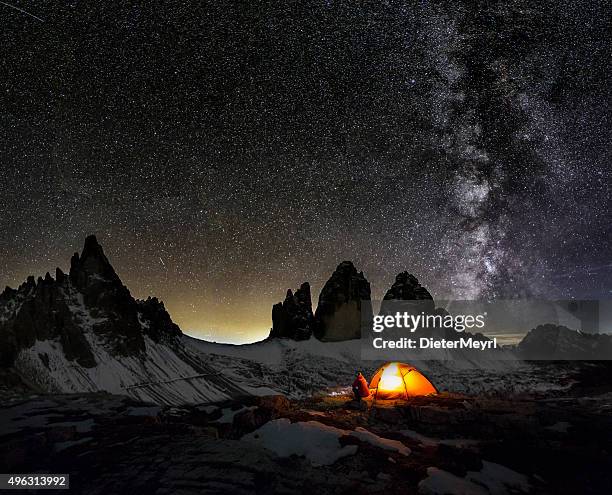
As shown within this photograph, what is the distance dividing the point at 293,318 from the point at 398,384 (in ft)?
334

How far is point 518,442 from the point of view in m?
16.2

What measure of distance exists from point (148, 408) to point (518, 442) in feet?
62.1

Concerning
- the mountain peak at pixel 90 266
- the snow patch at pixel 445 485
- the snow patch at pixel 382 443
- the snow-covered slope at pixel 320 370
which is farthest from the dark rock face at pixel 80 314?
the snow patch at pixel 445 485

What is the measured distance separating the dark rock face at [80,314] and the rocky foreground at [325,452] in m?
60.6

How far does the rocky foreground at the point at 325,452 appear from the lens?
36.8 feet

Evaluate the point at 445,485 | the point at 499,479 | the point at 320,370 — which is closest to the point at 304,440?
the point at 445,485

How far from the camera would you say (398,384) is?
86.3 ft

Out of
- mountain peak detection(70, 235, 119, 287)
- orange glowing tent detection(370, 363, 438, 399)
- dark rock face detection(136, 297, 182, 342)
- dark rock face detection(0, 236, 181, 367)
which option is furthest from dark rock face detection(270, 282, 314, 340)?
orange glowing tent detection(370, 363, 438, 399)

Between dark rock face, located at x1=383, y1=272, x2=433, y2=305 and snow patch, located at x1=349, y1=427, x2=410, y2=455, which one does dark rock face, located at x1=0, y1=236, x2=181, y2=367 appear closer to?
snow patch, located at x1=349, y1=427, x2=410, y2=455

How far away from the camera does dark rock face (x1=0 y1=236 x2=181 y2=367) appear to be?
233 feet

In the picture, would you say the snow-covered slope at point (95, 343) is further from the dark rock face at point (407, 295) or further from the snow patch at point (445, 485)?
the dark rock face at point (407, 295)

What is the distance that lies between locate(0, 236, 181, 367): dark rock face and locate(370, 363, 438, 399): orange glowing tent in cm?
6360

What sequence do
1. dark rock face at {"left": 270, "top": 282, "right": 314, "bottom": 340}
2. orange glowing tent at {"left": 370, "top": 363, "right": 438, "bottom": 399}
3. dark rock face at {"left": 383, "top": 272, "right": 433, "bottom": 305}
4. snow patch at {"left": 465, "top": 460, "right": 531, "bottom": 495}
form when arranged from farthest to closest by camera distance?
1. dark rock face at {"left": 383, "top": 272, "right": 433, "bottom": 305}
2. dark rock face at {"left": 270, "top": 282, "right": 314, "bottom": 340}
3. orange glowing tent at {"left": 370, "top": 363, "right": 438, "bottom": 399}
4. snow patch at {"left": 465, "top": 460, "right": 531, "bottom": 495}

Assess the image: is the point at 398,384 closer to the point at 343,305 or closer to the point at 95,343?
the point at 95,343
